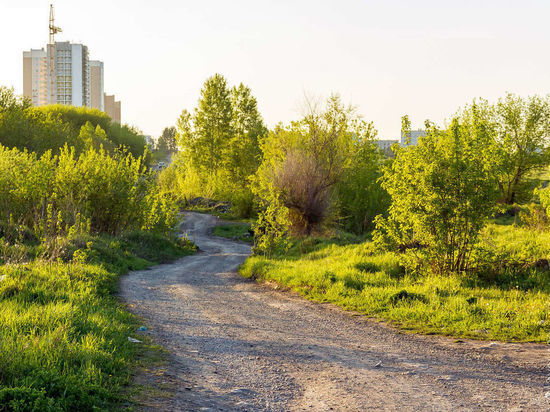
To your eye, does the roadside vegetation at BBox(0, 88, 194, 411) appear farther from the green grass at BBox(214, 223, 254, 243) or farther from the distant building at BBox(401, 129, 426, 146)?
the distant building at BBox(401, 129, 426, 146)

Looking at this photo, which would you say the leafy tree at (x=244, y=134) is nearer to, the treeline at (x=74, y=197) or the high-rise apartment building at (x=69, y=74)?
the treeline at (x=74, y=197)

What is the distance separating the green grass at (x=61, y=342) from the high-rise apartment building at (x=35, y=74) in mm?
184468

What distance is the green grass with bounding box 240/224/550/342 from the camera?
8539 mm

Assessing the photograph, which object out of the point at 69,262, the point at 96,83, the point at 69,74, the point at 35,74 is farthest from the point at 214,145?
the point at 35,74

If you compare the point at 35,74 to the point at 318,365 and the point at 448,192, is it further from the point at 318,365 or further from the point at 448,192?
the point at 318,365

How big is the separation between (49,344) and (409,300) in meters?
7.56

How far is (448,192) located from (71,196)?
15081 millimetres

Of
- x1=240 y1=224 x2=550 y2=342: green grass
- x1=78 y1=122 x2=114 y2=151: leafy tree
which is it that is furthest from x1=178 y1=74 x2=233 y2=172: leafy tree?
x1=240 y1=224 x2=550 y2=342: green grass

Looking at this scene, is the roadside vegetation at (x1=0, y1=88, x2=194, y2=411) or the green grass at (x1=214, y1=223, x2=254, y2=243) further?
the green grass at (x1=214, y1=223, x2=254, y2=243)

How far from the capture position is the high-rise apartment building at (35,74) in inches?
6747

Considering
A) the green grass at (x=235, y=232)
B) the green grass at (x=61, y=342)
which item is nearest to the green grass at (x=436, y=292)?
the green grass at (x=61, y=342)

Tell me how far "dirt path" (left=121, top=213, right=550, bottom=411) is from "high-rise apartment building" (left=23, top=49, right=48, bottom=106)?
18741cm

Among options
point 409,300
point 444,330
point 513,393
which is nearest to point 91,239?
point 409,300

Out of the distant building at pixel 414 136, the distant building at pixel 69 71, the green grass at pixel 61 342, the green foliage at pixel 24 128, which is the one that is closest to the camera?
the green grass at pixel 61 342
